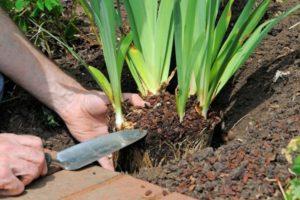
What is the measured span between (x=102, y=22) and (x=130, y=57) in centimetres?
21

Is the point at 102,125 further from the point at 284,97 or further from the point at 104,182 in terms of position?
the point at 284,97

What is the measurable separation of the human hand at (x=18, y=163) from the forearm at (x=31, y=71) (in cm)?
48

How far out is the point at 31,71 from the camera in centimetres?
241

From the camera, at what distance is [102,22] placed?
1.97 meters

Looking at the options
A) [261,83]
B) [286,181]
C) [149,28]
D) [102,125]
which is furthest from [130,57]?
[286,181]

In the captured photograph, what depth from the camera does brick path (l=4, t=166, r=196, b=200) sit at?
1817mm

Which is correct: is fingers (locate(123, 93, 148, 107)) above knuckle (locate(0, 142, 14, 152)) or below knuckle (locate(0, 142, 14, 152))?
above

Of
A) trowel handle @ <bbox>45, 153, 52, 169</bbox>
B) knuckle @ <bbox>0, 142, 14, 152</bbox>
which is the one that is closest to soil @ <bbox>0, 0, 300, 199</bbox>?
trowel handle @ <bbox>45, 153, 52, 169</bbox>

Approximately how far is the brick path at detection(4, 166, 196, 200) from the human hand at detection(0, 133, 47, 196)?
39 millimetres

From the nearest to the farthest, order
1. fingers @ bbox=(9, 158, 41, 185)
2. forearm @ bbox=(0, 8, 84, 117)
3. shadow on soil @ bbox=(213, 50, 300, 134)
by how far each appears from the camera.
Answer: fingers @ bbox=(9, 158, 41, 185) < shadow on soil @ bbox=(213, 50, 300, 134) < forearm @ bbox=(0, 8, 84, 117)

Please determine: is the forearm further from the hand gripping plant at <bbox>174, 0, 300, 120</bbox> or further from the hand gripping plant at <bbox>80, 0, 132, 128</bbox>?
the hand gripping plant at <bbox>174, 0, 300, 120</bbox>

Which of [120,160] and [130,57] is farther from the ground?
[130,57]

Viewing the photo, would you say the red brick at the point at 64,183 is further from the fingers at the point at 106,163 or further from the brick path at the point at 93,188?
the fingers at the point at 106,163

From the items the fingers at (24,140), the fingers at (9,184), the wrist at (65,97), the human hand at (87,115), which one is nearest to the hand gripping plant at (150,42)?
the human hand at (87,115)
